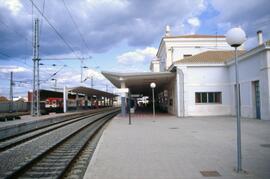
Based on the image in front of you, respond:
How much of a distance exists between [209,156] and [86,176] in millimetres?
3609

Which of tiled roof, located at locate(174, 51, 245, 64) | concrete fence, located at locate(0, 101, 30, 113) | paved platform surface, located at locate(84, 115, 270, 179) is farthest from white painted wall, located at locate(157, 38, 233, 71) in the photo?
paved platform surface, located at locate(84, 115, 270, 179)

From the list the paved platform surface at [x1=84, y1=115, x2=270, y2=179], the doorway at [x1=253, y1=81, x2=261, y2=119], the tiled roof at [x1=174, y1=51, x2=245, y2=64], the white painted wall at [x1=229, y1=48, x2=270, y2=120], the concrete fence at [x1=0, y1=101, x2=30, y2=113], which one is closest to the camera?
the paved platform surface at [x1=84, y1=115, x2=270, y2=179]

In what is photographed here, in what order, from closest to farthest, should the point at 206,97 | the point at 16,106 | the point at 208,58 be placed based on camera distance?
1. the point at 206,97
2. the point at 208,58
3. the point at 16,106

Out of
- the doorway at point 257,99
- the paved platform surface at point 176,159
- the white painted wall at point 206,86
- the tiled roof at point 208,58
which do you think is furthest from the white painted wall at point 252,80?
the paved platform surface at point 176,159

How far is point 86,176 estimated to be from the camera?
229 inches

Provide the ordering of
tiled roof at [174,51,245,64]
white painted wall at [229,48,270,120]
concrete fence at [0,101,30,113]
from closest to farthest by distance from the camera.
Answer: white painted wall at [229,48,270,120]
tiled roof at [174,51,245,64]
concrete fence at [0,101,30,113]

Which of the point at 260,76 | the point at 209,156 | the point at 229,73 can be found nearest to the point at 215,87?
the point at 229,73

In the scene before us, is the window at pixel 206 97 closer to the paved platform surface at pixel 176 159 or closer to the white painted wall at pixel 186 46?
the paved platform surface at pixel 176 159

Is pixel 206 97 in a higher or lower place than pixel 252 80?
lower

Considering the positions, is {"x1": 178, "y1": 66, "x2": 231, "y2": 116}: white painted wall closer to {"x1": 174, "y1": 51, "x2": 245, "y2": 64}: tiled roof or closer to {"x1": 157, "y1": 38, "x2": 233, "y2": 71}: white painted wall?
{"x1": 174, "y1": 51, "x2": 245, "y2": 64}: tiled roof

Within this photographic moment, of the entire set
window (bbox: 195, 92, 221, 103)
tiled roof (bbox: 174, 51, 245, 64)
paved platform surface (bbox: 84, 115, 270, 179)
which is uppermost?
tiled roof (bbox: 174, 51, 245, 64)

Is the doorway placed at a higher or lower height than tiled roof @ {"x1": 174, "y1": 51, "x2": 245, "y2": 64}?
lower

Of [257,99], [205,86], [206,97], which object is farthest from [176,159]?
[206,97]

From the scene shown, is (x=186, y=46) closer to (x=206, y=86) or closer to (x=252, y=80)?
(x=206, y=86)
